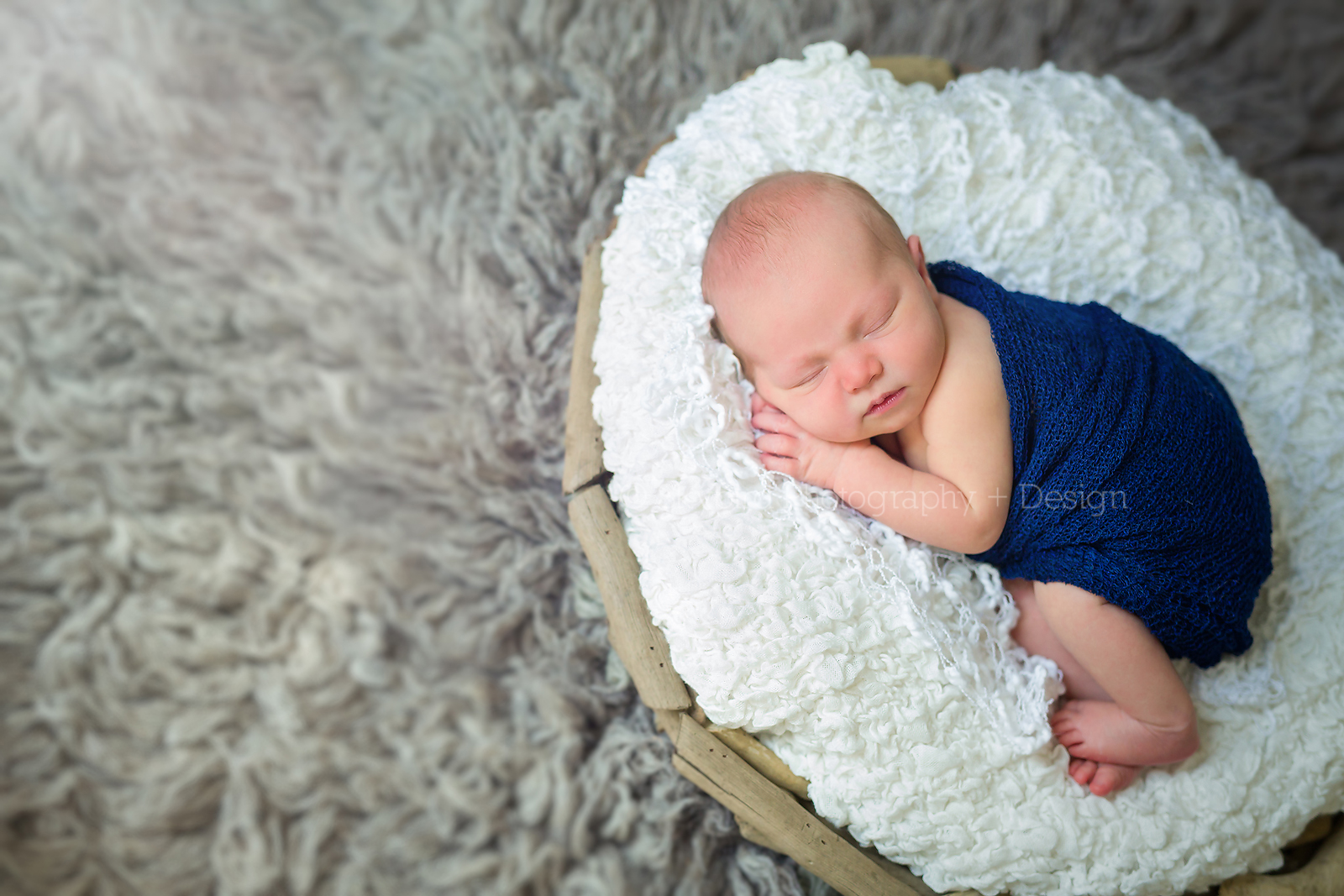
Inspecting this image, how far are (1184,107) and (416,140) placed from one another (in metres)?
1.24

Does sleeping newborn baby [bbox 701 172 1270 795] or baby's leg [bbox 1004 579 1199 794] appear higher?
sleeping newborn baby [bbox 701 172 1270 795]

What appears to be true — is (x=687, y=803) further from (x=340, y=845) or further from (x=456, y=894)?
(x=340, y=845)

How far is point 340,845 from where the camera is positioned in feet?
3.91

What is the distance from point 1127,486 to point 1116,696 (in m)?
0.21

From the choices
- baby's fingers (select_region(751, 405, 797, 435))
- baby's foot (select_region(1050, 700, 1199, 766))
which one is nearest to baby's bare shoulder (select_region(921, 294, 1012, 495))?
baby's fingers (select_region(751, 405, 797, 435))

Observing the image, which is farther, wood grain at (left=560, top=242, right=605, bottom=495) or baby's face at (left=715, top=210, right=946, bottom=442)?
wood grain at (left=560, top=242, right=605, bottom=495)

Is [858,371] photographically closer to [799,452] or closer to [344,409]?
[799,452]

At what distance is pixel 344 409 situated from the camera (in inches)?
52.8

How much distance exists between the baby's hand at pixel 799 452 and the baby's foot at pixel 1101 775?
0.38m

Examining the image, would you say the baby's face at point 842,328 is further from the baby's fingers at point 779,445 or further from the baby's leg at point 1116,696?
the baby's leg at point 1116,696

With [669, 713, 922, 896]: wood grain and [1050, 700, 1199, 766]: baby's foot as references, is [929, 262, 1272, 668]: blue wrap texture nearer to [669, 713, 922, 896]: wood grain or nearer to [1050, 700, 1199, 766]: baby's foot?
[1050, 700, 1199, 766]: baby's foot

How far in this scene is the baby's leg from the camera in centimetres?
92

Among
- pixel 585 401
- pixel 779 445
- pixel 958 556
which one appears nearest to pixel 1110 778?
pixel 958 556

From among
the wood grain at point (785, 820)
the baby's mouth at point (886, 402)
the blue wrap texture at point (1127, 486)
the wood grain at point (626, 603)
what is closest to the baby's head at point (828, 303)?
the baby's mouth at point (886, 402)
